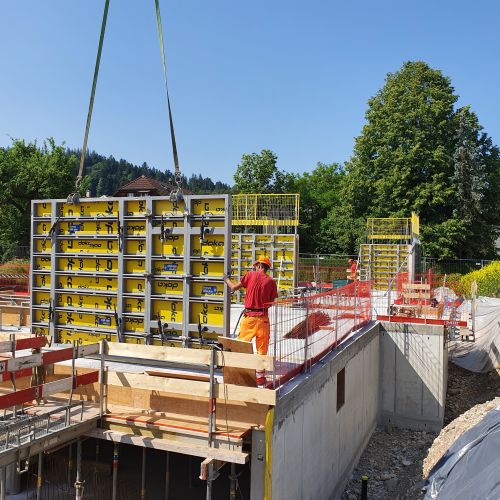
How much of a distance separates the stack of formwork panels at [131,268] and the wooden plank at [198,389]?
6.72ft

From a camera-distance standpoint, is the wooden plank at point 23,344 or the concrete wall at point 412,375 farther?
the concrete wall at point 412,375

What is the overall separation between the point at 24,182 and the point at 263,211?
22.2m

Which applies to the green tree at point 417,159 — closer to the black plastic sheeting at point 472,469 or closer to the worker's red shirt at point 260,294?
the black plastic sheeting at point 472,469

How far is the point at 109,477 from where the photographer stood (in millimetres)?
8539

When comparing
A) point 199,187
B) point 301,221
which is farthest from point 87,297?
point 199,187

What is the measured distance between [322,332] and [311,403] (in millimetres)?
1984

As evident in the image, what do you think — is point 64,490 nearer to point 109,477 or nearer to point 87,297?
point 109,477

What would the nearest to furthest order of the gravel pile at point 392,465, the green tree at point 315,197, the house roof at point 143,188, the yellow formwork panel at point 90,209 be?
the yellow formwork panel at point 90,209
the gravel pile at point 392,465
the green tree at point 315,197
the house roof at point 143,188

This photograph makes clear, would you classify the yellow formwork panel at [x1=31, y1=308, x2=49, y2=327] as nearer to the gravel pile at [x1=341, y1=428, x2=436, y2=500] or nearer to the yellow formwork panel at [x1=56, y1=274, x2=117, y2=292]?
the yellow formwork panel at [x1=56, y1=274, x2=117, y2=292]

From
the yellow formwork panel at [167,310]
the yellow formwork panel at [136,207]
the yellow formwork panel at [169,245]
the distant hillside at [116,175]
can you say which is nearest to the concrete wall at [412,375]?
the yellow formwork panel at [167,310]

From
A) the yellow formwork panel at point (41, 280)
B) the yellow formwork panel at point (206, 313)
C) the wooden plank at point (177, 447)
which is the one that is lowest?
the wooden plank at point (177, 447)

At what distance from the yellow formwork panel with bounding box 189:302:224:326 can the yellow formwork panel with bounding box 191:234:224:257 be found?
903 mm

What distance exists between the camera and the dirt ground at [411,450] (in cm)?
992

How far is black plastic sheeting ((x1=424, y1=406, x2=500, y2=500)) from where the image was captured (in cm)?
562
